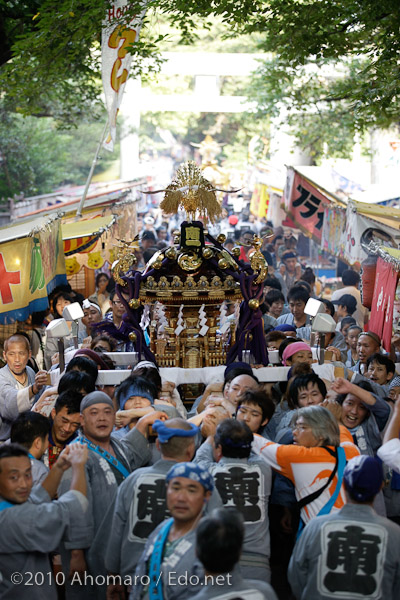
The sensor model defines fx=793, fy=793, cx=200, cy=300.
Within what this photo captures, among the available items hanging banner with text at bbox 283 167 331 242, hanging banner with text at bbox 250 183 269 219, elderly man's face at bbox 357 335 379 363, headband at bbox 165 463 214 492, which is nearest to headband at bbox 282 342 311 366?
elderly man's face at bbox 357 335 379 363

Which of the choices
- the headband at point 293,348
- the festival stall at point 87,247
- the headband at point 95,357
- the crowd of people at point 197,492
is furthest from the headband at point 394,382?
the festival stall at point 87,247

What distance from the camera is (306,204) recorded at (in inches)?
577

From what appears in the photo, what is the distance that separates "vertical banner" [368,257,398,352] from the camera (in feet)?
28.0

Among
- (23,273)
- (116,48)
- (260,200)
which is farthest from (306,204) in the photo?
(260,200)

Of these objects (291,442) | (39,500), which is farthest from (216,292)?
(39,500)

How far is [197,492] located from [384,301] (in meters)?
5.65

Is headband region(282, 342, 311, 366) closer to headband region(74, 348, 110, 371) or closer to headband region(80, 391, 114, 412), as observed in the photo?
headband region(74, 348, 110, 371)

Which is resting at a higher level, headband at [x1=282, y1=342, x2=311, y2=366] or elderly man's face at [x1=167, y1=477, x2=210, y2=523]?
elderly man's face at [x1=167, y1=477, x2=210, y2=523]

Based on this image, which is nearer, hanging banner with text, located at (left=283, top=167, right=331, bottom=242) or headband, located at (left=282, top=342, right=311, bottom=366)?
headband, located at (left=282, top=342, right=311, bottom=366)

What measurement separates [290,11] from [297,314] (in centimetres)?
396

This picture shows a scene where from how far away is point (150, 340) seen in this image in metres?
7.46

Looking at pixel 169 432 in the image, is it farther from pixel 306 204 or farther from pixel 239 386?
pixel 306 204

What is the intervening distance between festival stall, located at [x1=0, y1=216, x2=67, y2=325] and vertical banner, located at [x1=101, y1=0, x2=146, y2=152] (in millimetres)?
2363

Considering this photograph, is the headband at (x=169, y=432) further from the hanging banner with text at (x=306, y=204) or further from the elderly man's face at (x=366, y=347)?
the hanging banner with text at (x=306, y=204)
